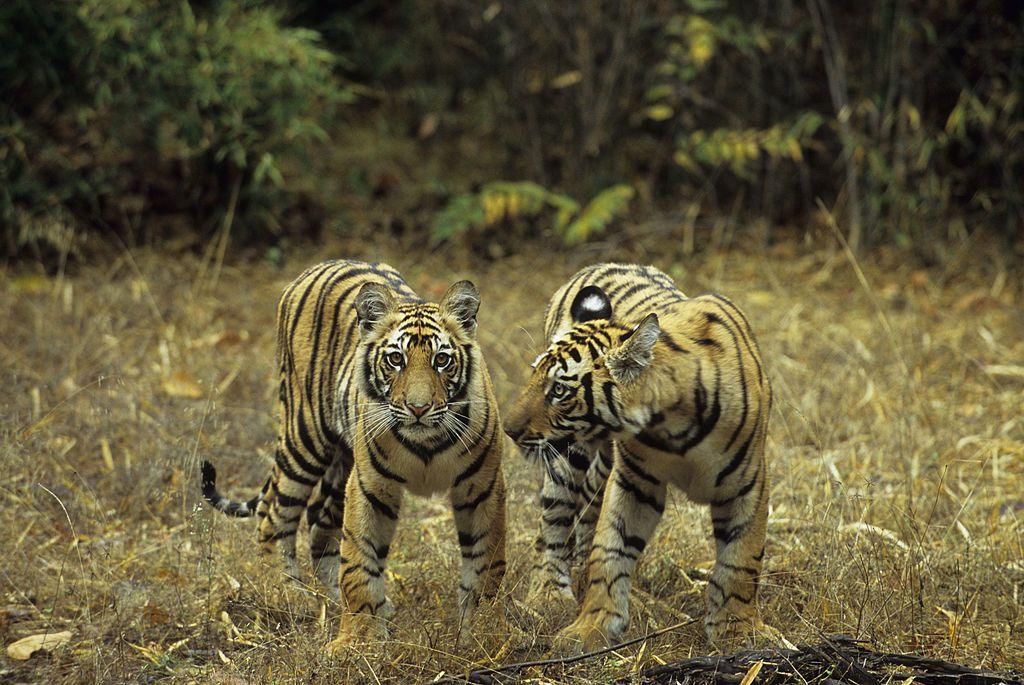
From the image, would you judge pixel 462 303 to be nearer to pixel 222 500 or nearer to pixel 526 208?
pixel 222 500

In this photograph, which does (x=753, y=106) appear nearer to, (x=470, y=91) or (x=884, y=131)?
(x=884, y=131)

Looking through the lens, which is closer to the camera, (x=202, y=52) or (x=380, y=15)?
(x=202, y=52)

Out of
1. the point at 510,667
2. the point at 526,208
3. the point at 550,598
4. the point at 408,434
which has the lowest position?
the point at 526,208

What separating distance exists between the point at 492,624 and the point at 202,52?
5.78m

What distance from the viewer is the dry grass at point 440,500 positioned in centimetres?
390

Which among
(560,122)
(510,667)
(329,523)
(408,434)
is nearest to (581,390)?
(408,434)

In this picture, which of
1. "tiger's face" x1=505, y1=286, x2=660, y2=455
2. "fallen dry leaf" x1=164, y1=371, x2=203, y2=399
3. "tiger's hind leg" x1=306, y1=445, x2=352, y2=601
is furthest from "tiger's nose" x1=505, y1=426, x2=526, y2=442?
"fallen dry leaf" x1=164, y1=371, x2=203, y2=399

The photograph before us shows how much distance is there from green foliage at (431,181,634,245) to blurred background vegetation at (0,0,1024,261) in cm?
2

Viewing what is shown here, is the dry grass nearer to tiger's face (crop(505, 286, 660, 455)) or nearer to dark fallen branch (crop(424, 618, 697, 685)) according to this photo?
dark fallen branch (crop(424, 618, 697, 685))

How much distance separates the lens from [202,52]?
27.5ft

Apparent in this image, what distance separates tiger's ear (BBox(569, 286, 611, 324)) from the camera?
4055 millimetres

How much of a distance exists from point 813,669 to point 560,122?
21.1ft

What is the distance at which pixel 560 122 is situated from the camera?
9312 millimetres

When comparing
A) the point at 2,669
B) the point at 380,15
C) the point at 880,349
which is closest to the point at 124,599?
the point at 2,669
